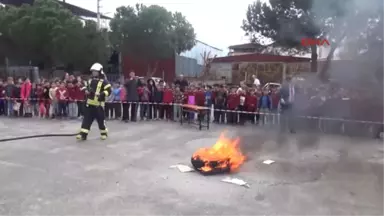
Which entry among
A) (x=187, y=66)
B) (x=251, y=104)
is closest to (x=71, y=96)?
(x=251, y=104)

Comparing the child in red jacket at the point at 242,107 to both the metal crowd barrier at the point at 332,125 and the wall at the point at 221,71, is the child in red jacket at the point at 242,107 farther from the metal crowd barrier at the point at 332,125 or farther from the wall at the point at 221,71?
the wall at the point at 221,71

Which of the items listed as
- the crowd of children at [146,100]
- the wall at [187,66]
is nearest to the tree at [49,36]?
the wall at [187,66]

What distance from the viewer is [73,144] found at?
9531 mm

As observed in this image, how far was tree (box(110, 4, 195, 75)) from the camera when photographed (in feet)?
96.0

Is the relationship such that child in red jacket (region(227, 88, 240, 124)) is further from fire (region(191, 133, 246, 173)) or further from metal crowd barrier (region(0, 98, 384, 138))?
fire (region(191, 133, 246, 173))

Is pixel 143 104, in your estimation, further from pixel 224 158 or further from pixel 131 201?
pixel 131 201

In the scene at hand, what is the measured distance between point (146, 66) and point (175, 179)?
24.1m

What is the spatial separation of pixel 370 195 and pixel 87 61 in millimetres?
23881

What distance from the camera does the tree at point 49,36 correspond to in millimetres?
26000

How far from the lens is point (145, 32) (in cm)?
2928

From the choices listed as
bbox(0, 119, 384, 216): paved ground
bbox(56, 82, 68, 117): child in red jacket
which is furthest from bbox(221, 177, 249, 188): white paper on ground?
bbox(56, 82, 68, 117): child in red jacket

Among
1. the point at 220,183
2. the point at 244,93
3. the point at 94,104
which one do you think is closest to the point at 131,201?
the point at 220,183

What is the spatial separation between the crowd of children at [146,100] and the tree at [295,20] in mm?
5287

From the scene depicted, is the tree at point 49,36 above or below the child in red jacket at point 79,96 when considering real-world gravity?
above
